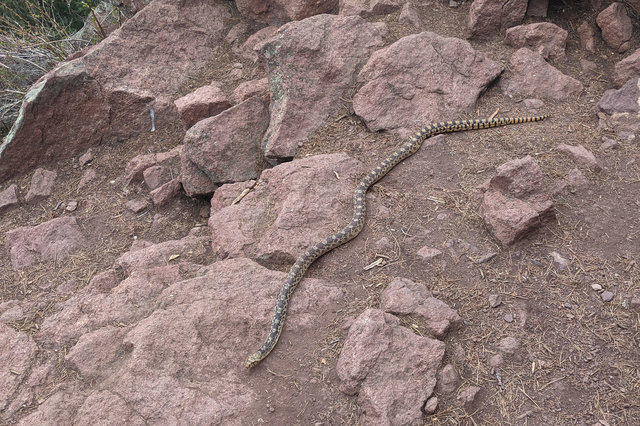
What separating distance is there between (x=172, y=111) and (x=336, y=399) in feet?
24.2

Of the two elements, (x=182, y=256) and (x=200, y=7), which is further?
(x=200, y=7)

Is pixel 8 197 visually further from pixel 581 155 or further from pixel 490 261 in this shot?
pixel 581 155

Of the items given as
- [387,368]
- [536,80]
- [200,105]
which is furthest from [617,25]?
[387,368]

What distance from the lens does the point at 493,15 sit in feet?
32.8

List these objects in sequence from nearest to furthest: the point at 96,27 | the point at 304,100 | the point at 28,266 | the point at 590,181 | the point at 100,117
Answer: the point at 590,181 → the point at 28,266 → the point at 304,100 → the point at 100,117 → the point at 96,27

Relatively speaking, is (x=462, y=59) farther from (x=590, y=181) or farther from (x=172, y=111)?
(x=172, y=111)

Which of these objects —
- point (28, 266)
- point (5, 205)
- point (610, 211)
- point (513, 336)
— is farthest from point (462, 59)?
point (5, 205)

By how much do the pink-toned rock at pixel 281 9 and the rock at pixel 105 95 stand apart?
5.27ft

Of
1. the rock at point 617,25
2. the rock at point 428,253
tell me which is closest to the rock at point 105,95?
the rock at point 428,253

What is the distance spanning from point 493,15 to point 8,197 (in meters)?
9.71

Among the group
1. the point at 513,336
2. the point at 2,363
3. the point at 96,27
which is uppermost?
the point at 96,27

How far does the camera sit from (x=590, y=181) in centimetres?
702

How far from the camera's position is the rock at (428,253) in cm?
644

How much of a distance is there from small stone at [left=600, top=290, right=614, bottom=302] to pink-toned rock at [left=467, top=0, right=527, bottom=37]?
20.3 feet
